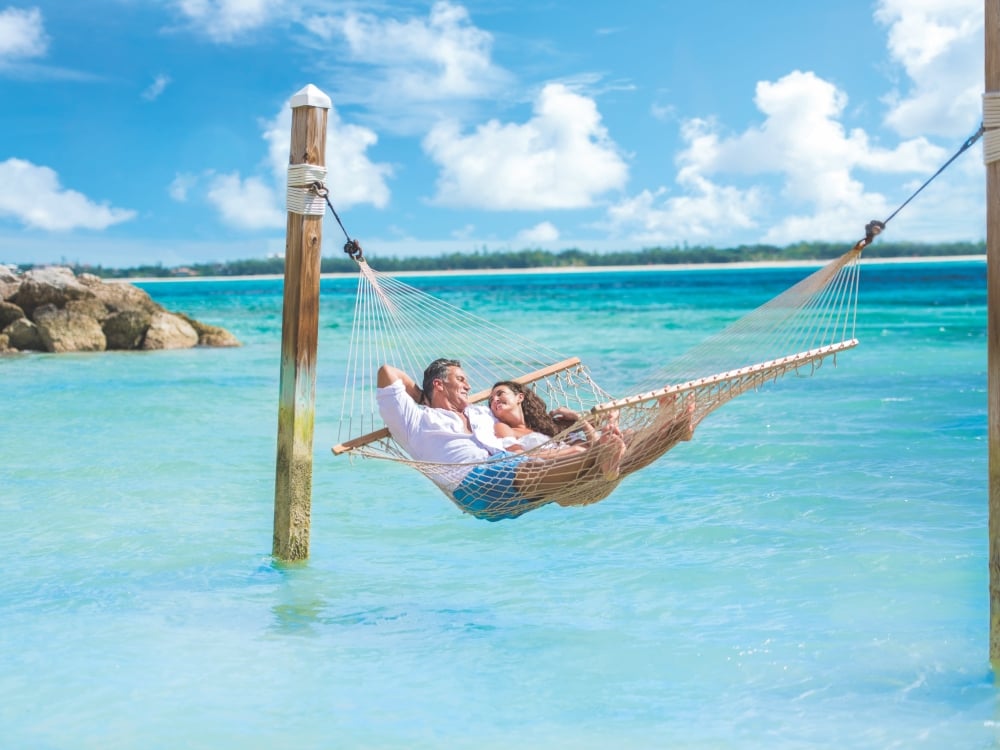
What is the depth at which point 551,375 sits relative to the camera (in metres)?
4.12

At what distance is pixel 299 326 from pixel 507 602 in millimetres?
1314

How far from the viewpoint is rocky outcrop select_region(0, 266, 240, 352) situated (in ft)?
43.9

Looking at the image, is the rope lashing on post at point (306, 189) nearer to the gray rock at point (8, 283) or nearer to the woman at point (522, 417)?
the woman at point (522, 417)

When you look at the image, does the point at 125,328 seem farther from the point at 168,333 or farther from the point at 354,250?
the point at 354,250

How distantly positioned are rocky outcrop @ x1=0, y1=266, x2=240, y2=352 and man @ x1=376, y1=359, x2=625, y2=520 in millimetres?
10813

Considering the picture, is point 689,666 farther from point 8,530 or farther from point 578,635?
point 8,530

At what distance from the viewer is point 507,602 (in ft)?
13.5

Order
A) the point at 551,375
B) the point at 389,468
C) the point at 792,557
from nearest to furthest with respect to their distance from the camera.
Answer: the point at 551,375, the point at 792,557, the point at 389,468

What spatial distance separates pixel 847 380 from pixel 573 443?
7972 mm

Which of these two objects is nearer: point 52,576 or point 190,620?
point 190,620

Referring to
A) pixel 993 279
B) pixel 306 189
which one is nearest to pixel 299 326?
pixel 306 189

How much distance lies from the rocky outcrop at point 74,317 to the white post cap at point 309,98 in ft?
34.9

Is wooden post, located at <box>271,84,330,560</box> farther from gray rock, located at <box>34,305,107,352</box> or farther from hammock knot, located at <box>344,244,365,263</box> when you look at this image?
gray rock, located at <box>34,305,107,352</box>

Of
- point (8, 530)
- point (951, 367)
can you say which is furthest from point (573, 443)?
point (951, 367)
